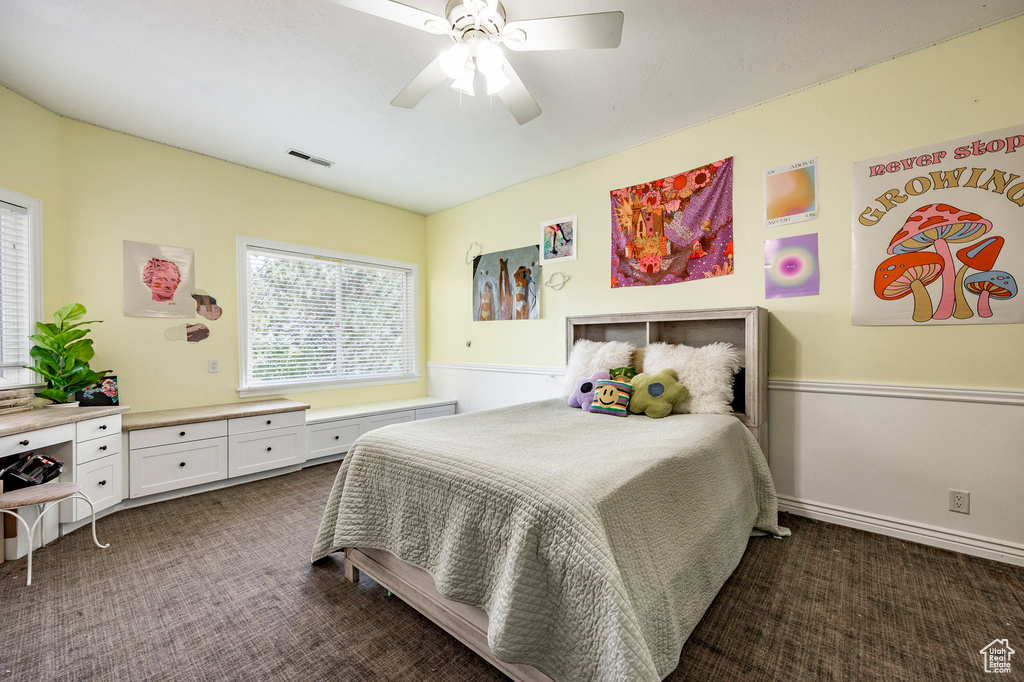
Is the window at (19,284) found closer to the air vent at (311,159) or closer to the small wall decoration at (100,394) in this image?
the small wall decoration at (100,394)

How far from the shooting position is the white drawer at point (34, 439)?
6.64 feet

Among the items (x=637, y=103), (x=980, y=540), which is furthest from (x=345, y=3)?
(x=980, y=540)

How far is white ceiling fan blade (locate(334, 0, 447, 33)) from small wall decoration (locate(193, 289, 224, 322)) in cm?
275

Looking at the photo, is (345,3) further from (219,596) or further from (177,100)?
(219,596)

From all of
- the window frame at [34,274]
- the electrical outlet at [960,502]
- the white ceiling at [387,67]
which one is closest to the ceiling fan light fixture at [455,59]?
the white ceiling at [387,67]

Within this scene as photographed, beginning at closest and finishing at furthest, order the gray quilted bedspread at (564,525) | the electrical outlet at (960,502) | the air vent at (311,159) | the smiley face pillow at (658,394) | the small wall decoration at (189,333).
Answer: the gray quilted bedspread at (564,525), the electrical outlet at (960,502), the smiley face pillow at (658,394), the small wall decoration at (189,333), the air vent at (311,159)

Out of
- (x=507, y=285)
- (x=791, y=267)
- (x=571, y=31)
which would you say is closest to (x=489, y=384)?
(x=507, y=285)

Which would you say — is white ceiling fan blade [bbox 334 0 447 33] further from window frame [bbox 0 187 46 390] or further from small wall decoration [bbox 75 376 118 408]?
small wall decoration [bbox 75 376 118 408]

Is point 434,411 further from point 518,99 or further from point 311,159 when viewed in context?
point 518,99

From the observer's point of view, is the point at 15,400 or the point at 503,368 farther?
the point at 503,368

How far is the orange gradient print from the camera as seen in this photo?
2.57 m

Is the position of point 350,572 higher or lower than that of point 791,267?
lower

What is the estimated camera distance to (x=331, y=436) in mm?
3779

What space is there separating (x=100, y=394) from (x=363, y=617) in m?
2.41
